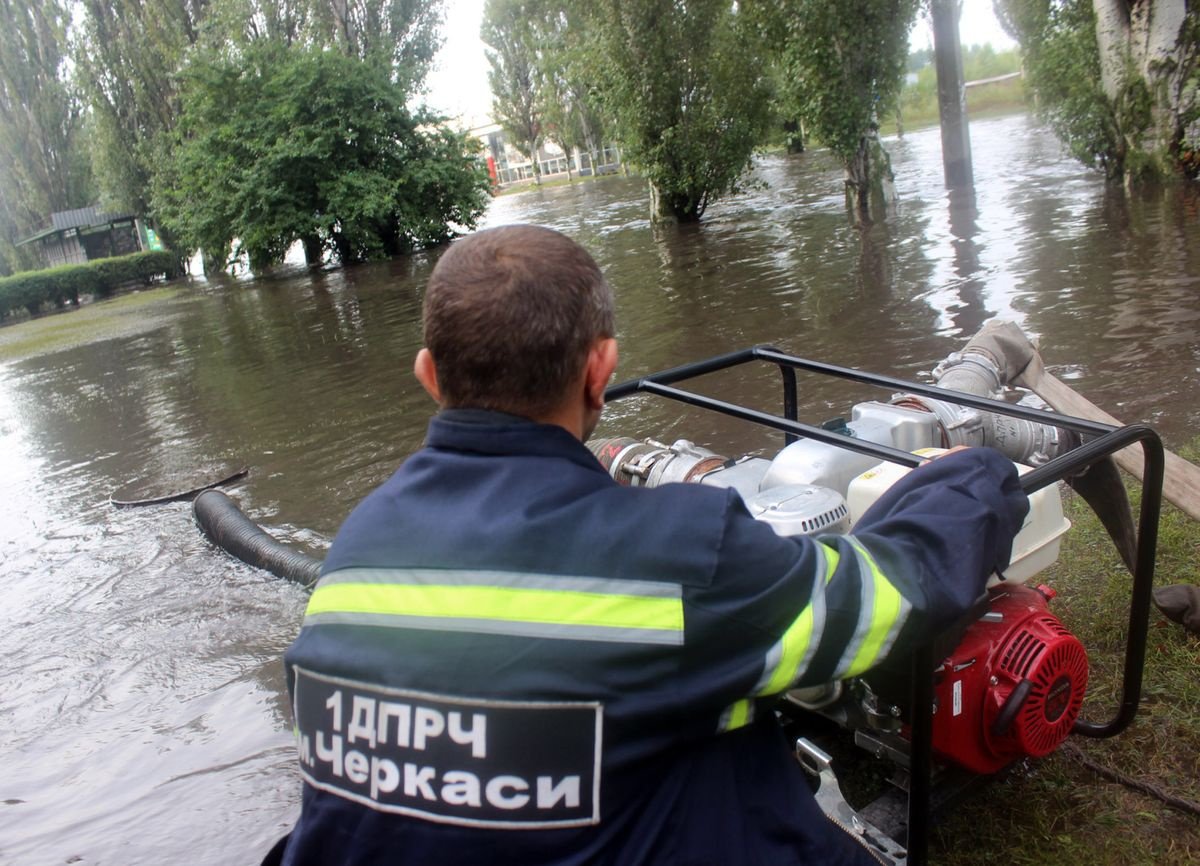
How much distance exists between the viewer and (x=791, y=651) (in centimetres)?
134

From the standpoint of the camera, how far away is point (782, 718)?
243cm

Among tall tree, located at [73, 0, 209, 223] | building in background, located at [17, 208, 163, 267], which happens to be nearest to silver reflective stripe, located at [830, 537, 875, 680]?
tall tree, located at [73, 0, 209, 223]

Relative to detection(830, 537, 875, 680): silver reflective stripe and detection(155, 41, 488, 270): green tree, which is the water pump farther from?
detection(155, 41, 488, 270): green tree

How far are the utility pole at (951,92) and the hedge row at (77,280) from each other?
2446 centimetres

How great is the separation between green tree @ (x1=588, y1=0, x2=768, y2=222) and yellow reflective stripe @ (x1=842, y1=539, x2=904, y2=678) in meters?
17.5

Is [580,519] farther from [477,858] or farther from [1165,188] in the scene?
[1165,188]

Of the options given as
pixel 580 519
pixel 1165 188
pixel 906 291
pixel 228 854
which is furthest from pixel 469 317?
pixel 1165 188

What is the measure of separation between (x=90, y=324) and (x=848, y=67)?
16.8m

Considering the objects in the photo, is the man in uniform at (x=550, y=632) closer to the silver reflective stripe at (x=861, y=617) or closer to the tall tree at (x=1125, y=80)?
the silver reflective stripe at (x=861, y=617)

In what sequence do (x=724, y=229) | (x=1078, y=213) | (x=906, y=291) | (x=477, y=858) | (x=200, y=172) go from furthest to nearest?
(x=200, y=172), (x=724, y=229), (x=1078, y=213), (x=906, y=291), (x=477, y=858)

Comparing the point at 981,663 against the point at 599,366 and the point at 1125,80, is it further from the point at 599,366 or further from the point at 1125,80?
the point at 1125,80

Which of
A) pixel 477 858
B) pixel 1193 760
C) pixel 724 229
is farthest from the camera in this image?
pixel 724 229

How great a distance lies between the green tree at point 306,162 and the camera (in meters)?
23.9

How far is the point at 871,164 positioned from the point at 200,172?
17.6 metres
